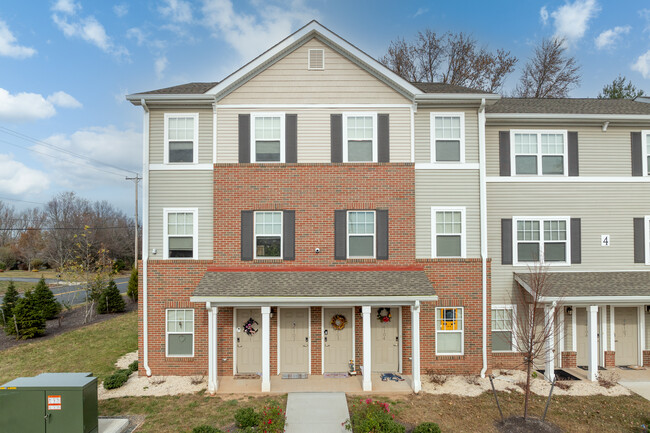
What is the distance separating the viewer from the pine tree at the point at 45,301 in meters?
17.1

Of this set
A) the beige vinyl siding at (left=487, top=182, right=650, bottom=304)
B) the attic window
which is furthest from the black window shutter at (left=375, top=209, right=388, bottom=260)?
the attic window

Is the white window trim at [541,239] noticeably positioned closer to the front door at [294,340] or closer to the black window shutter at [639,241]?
the black window shutter at [639,241]

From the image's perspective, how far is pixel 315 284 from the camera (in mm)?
9766

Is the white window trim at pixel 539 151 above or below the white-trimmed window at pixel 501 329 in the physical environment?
above

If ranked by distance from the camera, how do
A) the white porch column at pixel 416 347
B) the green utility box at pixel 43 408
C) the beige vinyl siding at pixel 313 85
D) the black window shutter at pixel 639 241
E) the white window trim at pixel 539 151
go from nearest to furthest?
the green utility box at pixel 43 408 < the white porch column at pixel 416 347 < the beige vinyl siding at pixel 313 85 < the white window trim at pixel 539 151 < the black window shutter at pixel 639 241

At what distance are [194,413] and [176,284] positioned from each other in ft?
12.5

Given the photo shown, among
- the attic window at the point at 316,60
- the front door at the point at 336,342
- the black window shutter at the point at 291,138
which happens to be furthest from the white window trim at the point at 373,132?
the front door at the point at 336,342

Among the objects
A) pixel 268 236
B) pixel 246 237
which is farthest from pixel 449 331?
pixel 246 237

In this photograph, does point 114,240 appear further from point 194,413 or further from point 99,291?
point 194,413

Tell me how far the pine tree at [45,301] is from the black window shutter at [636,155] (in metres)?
25.7

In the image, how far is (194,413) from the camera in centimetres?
836

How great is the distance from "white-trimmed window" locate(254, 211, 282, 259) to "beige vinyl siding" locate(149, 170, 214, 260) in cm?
151

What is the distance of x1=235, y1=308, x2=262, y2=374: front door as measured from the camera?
35.0 feet

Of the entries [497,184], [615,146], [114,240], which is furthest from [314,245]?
[114,240]
